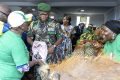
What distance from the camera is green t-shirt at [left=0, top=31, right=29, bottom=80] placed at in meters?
2.73

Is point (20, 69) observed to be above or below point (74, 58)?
below

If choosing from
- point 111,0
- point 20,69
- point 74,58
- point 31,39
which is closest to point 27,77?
point 20,69

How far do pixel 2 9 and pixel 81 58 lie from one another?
1695 millimetres

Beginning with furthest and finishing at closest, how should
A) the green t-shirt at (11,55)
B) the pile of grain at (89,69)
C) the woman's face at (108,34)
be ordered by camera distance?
the green t-shirt at (11,55) → the woman's face at (108,34) → the pile of grain at (89,69)

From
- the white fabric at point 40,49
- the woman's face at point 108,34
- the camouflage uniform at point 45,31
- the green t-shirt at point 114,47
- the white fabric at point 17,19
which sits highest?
the white fabric at point 17,19

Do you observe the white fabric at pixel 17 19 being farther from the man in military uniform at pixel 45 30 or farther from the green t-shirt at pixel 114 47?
the man in military uniform at pixel 45 30

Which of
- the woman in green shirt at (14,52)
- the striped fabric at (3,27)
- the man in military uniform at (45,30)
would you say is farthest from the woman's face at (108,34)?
the man in military uniform at (45,30)

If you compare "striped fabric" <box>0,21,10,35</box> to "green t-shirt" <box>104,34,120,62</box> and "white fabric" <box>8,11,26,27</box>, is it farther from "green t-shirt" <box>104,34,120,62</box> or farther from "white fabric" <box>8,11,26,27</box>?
"green t-shirt" <box>104,34,120,62</box>

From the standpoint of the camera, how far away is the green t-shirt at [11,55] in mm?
2729

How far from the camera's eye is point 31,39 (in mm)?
4449

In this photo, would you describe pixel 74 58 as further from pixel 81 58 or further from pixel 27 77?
→ pixel 27 77

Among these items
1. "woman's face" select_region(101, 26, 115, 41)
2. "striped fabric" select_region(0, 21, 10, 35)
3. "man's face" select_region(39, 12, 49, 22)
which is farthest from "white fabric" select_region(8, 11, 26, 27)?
"man's face" select_region(39, 12, 49, 22)

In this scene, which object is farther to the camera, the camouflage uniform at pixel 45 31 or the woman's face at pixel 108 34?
the camouflage uniform at pixel 45 31

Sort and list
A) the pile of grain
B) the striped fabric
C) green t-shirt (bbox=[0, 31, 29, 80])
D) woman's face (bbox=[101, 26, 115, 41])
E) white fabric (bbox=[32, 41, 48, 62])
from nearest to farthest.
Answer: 1. the pile of grain
2. woman's face (bbox=[101, 26, 115, 41])
3. green t-shirt (bbox=[0, 31, 29, 80])
4. the striped fabric
5. white fabric (bbox=[32, 41, 48, 62])
